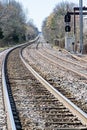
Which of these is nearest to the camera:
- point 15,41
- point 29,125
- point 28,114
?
point 29,125

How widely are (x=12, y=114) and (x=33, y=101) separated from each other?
244cm

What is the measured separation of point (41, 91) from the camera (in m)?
14.4

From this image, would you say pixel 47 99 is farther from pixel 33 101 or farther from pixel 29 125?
pixel 29 125

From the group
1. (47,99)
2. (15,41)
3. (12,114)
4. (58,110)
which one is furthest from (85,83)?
(15,41)

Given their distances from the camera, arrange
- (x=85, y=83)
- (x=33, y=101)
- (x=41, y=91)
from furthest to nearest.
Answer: (x=85, y=83) < (x=41, y=91) < (x=33, y=101)

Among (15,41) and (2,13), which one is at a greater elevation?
(2,13)

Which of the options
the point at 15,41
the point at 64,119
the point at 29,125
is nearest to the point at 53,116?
the point at 64,119

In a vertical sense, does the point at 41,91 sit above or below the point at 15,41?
above

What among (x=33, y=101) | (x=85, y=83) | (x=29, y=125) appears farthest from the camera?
(x=85, y=83)

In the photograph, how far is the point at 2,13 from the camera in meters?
102

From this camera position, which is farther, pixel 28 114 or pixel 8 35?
pixel 8 35

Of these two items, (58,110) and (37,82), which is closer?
(58,110)

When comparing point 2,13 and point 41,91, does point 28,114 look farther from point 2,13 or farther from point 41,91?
point 2,13

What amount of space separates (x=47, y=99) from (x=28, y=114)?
240 centimetres
